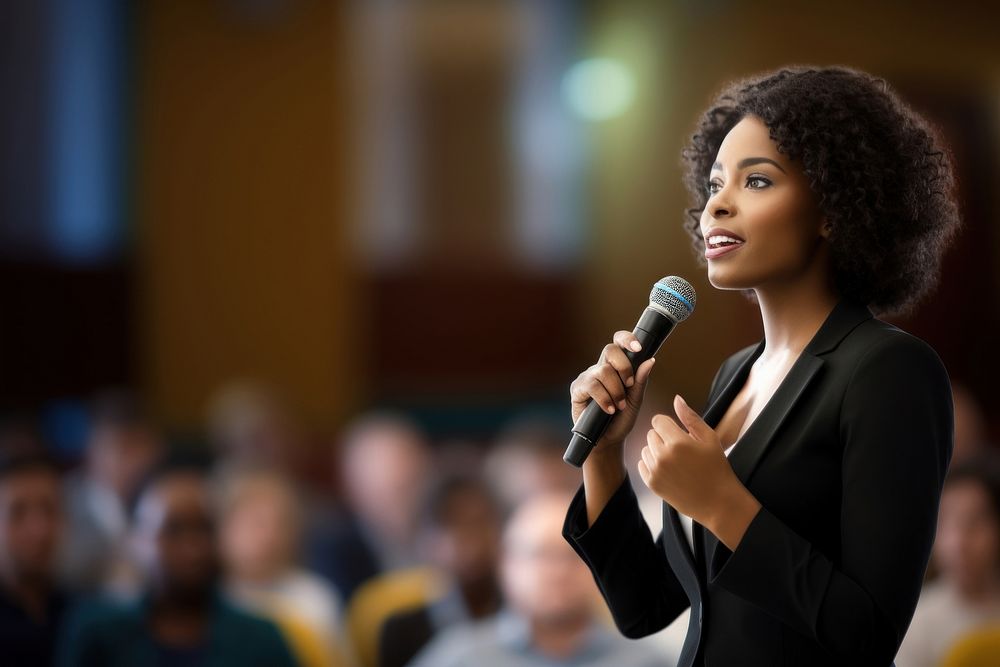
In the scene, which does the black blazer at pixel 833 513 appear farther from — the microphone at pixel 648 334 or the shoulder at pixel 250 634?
the shoulder at pixel 250 634

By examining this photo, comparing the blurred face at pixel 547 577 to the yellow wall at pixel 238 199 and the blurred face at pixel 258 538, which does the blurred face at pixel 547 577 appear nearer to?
the blurred face at pixel 258 538

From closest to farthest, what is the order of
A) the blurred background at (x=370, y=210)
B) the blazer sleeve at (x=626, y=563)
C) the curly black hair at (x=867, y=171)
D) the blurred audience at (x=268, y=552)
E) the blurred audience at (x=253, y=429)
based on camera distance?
the curly black hair at (x=867, y=171) → the blazer sleeve at (x=626, y=563) → the blurred audience at (x=268, y=552) → the blurred audience at (x=253, y=429) → the blurred background at (x=370, y=210)

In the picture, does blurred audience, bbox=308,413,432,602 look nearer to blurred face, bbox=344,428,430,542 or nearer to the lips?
blurred face, bbox=344,428,430,542

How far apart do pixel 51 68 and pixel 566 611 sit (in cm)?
497

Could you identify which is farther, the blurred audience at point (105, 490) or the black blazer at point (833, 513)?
the blurred audience at point (105, 490)

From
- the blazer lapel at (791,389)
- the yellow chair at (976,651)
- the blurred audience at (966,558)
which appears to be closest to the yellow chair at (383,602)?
the blurred audience at (966,558)

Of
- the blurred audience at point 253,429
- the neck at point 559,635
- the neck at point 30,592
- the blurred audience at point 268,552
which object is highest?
the neck at point 559,635

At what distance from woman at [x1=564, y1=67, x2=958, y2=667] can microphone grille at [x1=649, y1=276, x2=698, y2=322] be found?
0.25 feet

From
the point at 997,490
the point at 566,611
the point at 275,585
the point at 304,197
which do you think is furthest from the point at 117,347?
the point at 997,490

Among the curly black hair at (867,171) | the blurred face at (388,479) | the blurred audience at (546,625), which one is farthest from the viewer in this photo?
the blurred face at (388,479)

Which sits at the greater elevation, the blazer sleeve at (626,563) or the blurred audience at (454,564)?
the blazer sleeve at (626,563)

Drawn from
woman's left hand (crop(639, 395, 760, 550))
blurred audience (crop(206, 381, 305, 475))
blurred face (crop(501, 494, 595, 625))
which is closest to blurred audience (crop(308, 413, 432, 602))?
blurred audience (crop(206, 381, 305, 475))

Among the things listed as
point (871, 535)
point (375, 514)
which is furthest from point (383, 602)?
point (871, 535)

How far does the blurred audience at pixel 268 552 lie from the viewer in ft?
11.8
